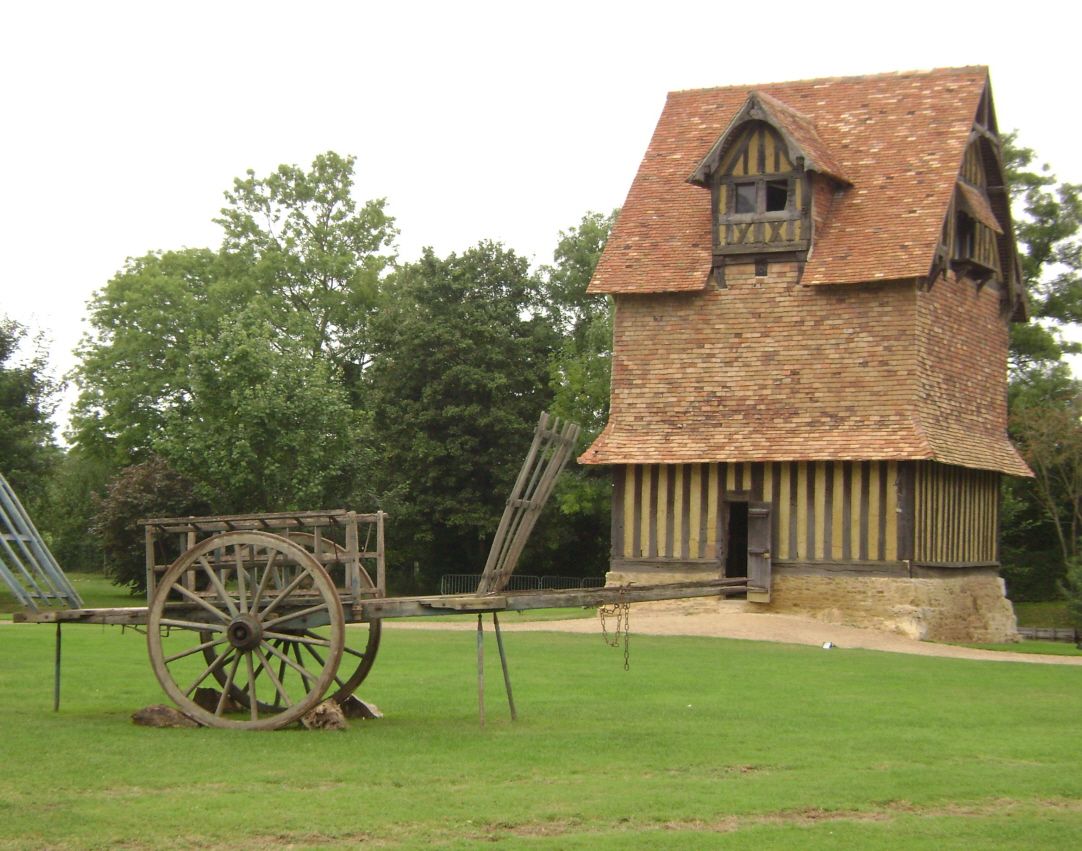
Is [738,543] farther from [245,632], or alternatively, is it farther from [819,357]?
[245,632]

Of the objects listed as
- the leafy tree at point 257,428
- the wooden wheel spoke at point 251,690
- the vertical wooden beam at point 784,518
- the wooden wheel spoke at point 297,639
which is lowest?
the wooden wheel spoke at point 251,690

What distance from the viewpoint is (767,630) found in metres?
29.8

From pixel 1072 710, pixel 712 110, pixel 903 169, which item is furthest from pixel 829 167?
pixel 1072 710

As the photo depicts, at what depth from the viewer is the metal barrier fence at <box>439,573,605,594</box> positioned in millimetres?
53719

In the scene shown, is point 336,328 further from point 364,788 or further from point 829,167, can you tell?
point 364,788

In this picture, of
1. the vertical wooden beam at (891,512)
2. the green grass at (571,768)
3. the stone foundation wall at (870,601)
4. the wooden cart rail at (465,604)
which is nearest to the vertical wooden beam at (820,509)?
the stone foundation wall at (870,601)

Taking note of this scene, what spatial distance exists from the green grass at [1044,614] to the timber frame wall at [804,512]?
30.2 feet

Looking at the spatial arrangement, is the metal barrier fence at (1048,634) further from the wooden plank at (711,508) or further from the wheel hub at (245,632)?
the wheel hub at (245,632)

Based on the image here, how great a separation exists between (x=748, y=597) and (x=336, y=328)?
109ft

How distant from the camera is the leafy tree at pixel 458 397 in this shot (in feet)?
172

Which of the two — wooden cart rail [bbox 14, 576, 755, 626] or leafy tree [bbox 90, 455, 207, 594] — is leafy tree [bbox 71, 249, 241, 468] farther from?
wooden cart rail [bbox 14, 576, 755, 626]

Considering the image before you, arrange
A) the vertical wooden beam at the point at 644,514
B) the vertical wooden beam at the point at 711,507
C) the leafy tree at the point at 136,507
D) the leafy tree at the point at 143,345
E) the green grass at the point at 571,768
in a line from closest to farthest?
the green grass at the point at 571,768, the vertical wooden beam at the point at 711,507, the vertical wooden beam at the point at 644,514, the leafy tree at the point at 136,507, the leafy tree at the point at 143,345

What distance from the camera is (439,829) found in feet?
34.8

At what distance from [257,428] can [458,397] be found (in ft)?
31.6
